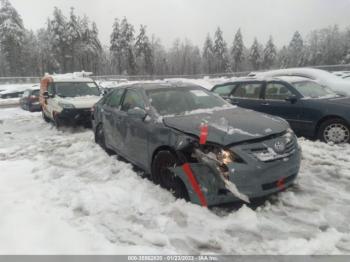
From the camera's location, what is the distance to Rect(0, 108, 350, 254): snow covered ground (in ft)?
10.5

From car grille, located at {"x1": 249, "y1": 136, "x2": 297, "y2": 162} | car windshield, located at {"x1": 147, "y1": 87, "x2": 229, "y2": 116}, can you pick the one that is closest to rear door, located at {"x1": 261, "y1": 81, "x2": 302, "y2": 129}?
car windshield, located at {"x1": 147, "y1": 87, "x2": 229, "y2": 116}

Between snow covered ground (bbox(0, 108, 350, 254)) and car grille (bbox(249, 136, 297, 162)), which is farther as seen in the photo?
car grille (bbox(249, 136, 297, 162))

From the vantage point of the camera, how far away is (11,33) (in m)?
48.8

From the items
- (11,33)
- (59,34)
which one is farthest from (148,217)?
(59,34)

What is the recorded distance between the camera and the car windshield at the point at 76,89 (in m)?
10.7

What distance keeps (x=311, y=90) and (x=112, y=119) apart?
499 centimetres

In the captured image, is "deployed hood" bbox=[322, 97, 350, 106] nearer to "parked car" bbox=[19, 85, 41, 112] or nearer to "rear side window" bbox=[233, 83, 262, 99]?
"rear side window" bbox=[233, 83, 262, 99]

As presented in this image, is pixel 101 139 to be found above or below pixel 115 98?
below

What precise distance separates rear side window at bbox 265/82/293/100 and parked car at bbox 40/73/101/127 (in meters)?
5.47

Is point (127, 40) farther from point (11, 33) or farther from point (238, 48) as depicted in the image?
point (238, 48)

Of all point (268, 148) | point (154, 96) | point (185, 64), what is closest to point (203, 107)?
point (154, 96)

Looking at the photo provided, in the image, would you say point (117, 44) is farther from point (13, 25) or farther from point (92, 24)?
point (13, 25)

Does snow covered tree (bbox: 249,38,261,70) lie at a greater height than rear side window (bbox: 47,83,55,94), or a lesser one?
greater

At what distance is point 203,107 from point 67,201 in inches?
101
